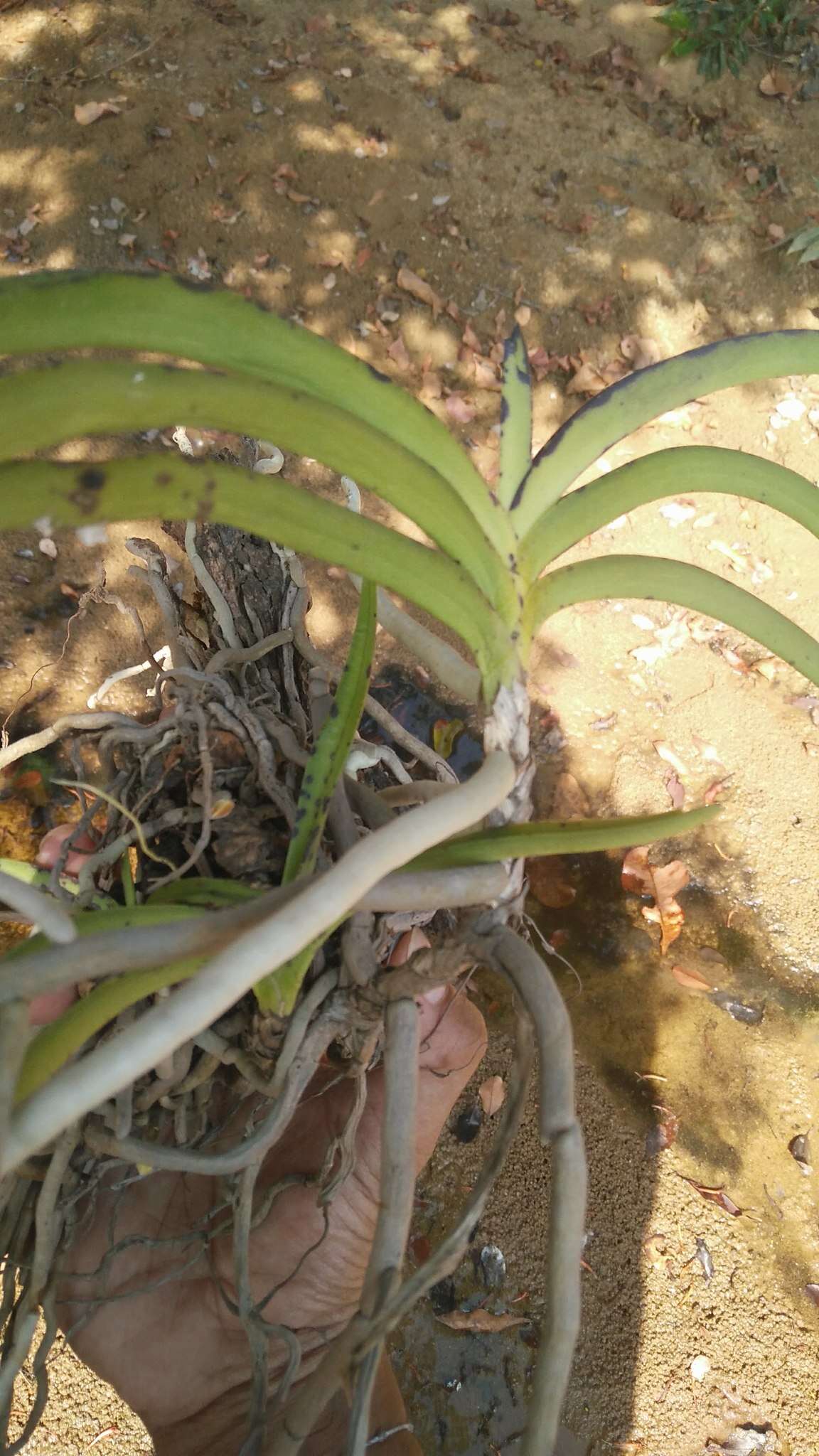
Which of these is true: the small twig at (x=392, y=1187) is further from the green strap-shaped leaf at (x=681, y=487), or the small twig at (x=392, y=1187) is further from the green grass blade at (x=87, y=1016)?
the green strap-shaped leaf at (x=681, y=487)

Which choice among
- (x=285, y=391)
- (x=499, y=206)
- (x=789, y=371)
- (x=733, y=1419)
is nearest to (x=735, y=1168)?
(x=733, y=1419)

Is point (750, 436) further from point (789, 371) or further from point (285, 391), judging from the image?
point (285, 391)

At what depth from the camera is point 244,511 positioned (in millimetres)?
568

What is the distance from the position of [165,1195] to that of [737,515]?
2.11 m

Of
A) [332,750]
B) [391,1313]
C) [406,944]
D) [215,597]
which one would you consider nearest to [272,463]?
[215,597]

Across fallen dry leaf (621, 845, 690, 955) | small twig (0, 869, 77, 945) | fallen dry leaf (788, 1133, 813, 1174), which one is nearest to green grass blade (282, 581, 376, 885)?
small twig (0, 869, 77, 945)

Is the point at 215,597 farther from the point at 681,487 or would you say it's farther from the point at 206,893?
the point at 681,487

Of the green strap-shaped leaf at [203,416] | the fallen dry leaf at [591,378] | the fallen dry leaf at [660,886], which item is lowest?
the fallen dry leaf at [660,886]

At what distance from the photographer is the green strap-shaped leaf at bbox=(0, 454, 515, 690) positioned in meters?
0.52

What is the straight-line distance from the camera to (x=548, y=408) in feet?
7.72

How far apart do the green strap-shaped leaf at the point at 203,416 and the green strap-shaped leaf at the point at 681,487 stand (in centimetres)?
15

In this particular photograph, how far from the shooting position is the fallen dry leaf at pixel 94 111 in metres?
2.41

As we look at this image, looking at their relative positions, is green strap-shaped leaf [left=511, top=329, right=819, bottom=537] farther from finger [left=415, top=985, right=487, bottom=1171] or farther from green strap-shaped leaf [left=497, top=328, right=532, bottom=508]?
finger [left=415, top=985, right=487, bottom=1171]

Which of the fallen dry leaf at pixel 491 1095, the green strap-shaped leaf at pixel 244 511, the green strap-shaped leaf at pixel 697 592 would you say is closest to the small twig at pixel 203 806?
the green strap-shaped leaf at pixel 244 511
